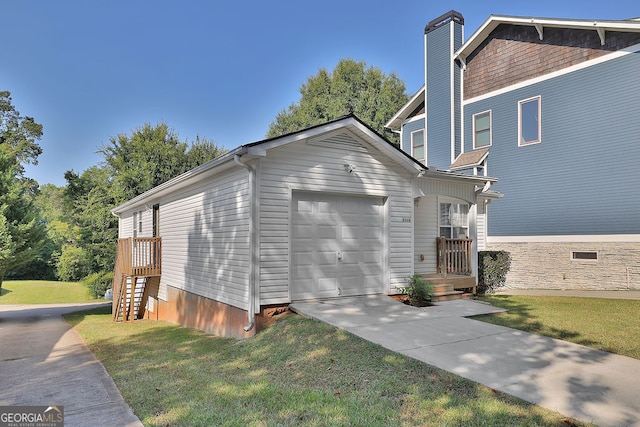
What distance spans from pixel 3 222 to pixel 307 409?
15250 millimetres

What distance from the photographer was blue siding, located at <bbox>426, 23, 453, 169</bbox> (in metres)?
17.7

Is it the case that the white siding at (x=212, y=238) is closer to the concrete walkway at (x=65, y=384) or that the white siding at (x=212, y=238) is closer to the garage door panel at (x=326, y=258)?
the garage door panel at (x=326, y=258)

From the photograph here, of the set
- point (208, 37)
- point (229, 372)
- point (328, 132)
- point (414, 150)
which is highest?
point (208, 37)

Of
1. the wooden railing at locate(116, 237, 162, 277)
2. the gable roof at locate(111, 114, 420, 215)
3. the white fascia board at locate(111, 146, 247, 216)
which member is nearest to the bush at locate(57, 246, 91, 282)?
the wooden railing at locate(116, 237, 162, 277)

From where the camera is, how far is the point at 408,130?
788 inches

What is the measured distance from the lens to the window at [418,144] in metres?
19.3

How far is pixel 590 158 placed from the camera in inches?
510

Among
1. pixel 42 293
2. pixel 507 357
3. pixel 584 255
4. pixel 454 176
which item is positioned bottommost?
pixel 42 293

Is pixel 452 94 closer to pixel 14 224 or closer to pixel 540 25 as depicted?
pixel 540 25

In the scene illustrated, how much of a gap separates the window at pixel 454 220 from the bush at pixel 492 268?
165 cm

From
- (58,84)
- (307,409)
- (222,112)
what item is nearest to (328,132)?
A: (307,409)

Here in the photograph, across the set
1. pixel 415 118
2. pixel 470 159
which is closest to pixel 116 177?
pixel 415 118

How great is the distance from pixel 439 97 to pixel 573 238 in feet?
27.5

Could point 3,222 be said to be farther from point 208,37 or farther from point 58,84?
point 58,84
